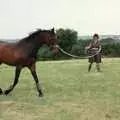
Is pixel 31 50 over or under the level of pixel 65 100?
over

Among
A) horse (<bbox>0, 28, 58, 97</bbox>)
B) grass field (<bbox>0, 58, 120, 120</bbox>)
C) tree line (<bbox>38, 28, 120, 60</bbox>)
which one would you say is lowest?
tree line (<bbox>38, 28, 120, 60</bbox>)

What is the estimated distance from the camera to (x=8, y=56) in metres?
14.0

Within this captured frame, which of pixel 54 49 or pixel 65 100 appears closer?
pixel 65 100

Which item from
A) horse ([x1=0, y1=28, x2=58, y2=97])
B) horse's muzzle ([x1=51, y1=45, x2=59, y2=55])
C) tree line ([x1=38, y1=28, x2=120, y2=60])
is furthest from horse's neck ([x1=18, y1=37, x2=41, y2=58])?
tree line ([x1=38, y1=28, x2=120, y2=60])

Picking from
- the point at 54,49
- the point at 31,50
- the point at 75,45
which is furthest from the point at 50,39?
the point at 75,45

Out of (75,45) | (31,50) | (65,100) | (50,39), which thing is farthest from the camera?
(75,45)

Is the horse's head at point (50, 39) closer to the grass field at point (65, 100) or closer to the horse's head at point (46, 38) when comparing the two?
the horse's head at point (46, 38)

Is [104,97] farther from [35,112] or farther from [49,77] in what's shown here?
[49,77]

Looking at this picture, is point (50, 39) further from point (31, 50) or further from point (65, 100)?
point (65, 100)

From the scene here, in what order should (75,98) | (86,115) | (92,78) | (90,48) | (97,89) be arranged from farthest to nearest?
(90,48), (92,78), (97,89), (75,98), (86,115)

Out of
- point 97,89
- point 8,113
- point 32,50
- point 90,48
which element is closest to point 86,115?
point 8,113

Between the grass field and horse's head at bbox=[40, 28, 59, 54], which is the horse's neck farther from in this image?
the grass field

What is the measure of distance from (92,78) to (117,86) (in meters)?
2.91

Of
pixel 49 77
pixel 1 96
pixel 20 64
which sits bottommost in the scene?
pixel 49 77
